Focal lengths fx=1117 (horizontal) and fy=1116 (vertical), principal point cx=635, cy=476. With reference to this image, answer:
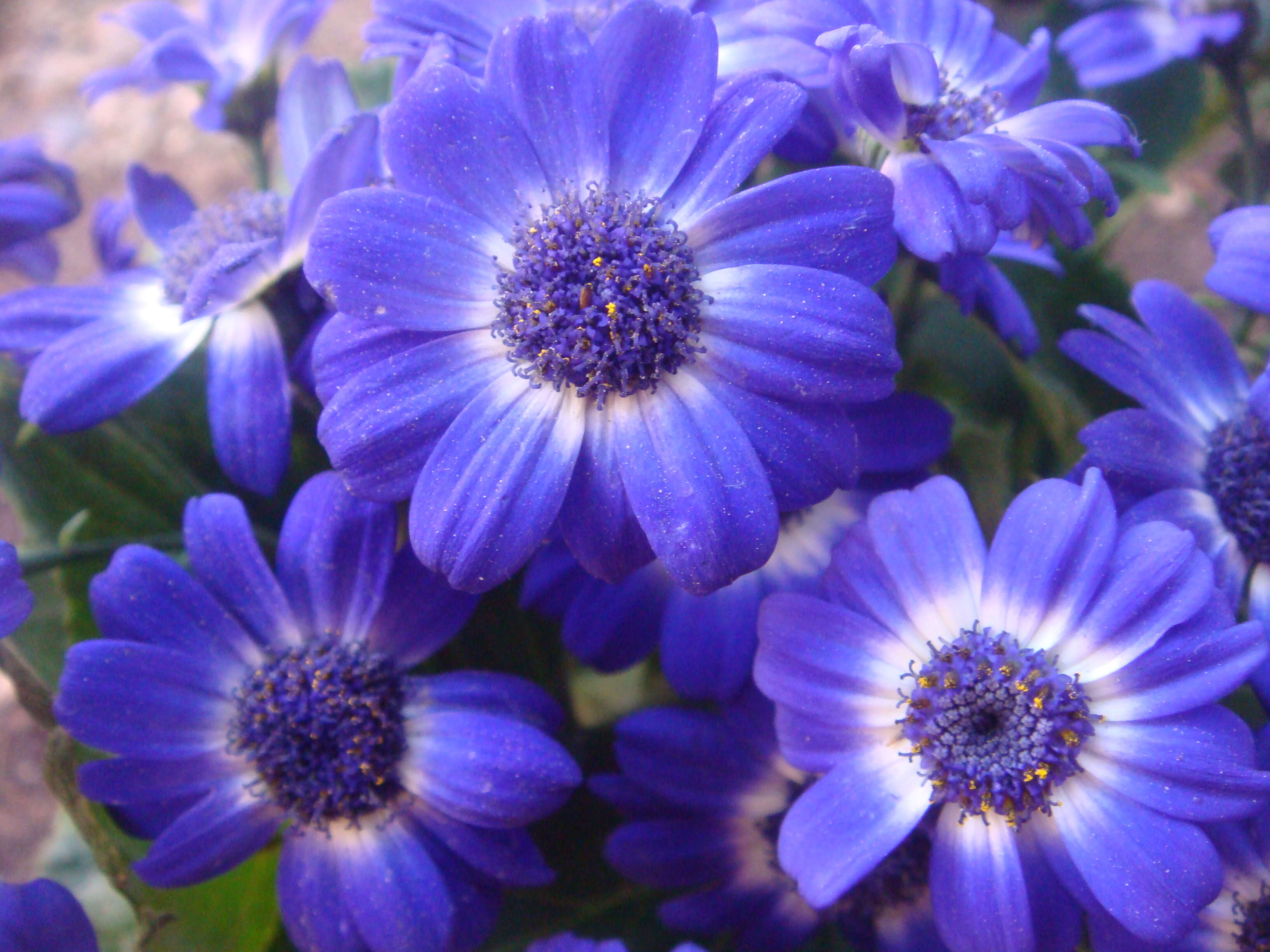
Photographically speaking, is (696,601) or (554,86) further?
(696,601)

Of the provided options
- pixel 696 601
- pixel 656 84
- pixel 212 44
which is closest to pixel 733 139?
pixel 656 84

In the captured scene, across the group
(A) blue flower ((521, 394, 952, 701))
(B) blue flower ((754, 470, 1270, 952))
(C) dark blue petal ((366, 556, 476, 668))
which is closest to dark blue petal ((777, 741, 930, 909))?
(B) blue flower ((754, 470, 1270, 952))

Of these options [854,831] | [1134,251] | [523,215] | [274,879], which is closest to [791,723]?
[854,831]

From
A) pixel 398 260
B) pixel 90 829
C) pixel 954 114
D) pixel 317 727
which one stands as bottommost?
pixel 90 829

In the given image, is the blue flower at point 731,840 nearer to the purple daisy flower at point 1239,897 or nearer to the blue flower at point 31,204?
the purple daisy flower at point 1239,897

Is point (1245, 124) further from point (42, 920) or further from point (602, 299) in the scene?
point (42, 920)
